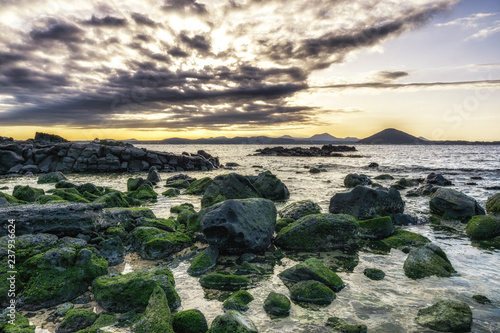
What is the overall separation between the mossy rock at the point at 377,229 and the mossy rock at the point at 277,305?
535 cm

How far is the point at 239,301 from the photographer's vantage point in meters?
5.17

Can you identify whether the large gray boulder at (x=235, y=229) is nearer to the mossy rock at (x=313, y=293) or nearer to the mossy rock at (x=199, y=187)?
the mossy rock at (x=313, y=293)

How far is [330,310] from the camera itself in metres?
5.06

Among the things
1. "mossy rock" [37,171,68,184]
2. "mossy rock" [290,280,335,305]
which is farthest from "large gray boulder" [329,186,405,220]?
"mossy rock" [37,171,68,184]

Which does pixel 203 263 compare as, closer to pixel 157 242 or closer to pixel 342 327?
pixel 157 242

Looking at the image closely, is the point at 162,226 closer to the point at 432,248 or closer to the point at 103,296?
the point at 103,296

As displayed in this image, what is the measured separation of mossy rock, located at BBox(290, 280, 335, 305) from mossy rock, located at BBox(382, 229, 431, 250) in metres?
4.16

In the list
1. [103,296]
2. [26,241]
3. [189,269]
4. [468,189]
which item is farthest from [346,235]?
[468,189]

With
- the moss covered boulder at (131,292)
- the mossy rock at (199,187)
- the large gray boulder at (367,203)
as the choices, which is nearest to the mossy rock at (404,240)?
the large gray boulder at (367,203)

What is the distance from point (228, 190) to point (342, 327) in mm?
10062

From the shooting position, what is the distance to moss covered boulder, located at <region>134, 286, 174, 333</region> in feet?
13.6

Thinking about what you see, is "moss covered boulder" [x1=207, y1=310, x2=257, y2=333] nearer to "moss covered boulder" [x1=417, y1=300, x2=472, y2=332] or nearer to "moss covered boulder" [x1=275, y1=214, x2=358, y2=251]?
"moss covered boulder" [x1=417, y1=300, x2=472, y2=332]

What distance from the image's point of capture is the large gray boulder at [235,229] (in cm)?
758

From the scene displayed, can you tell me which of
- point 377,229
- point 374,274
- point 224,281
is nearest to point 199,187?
point 377,229
